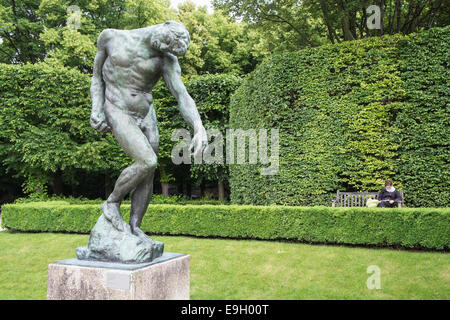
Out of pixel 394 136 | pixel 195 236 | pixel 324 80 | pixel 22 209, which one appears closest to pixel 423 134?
pixel 394 136

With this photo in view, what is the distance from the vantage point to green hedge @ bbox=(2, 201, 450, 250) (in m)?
8.09

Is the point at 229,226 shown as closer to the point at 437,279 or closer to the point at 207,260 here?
the point at 207,260

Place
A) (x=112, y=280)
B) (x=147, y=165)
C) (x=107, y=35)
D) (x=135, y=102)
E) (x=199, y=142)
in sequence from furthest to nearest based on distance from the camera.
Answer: (x=107, y=35)
(x=135, y=102)
(x=147, y=165)
(x=199, y=142)
(x=112, y=280)

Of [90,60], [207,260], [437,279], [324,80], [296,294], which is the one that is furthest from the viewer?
[90,60]

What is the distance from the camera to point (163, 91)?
20.4m

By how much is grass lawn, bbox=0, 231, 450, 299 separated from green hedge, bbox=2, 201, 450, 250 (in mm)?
322

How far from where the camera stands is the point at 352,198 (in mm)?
10617

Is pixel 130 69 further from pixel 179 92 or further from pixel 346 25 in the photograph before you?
pixel 346 25

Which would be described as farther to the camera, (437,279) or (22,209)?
(22,209)

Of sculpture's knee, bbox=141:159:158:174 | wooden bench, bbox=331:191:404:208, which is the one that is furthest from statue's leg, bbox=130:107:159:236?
wooden bench, bbox=331:191:404:208

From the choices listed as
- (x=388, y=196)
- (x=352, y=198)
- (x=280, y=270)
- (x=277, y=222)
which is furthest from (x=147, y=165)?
(x=352, y=198)

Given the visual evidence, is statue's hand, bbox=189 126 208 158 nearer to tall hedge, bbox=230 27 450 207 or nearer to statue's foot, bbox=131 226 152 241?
statue's foot, bbox=131 226 152 241

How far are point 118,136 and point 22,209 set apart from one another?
9.70m

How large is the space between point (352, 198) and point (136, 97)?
815 centimetres
